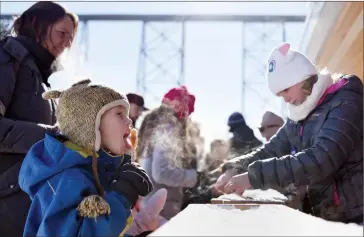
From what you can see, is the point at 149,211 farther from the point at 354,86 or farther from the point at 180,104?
the point at 180,104

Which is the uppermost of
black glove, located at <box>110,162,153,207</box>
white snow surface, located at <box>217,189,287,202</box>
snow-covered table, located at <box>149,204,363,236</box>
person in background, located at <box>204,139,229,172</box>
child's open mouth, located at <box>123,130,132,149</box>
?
snow-covered table, located at <box>149,204,363,236</box>

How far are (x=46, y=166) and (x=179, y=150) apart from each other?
74.7 inches

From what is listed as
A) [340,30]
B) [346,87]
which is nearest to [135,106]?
[340,30]

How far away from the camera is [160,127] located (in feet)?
10.5

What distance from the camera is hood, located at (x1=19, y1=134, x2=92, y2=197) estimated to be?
145 cm

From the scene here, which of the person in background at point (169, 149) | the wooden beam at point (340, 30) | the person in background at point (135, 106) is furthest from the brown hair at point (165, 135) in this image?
the wooden beam at point (340, 30)

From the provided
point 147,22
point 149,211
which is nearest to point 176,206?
point 149,211

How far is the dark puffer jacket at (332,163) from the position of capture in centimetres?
191

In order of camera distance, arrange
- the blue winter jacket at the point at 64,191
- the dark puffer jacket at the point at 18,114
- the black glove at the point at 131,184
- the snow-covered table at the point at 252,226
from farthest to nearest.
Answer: the dark puffer jacket at the point at 18,114, the black glove at the point at 131,184, the blue winter jacket at the point at 64,191, the snow-covered table at the point at 252,226

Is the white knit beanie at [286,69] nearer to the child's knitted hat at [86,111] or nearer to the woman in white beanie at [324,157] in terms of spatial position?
the woman in white beanie at [324,157]

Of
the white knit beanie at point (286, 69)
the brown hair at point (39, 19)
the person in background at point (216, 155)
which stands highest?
the brown hair at point (39, 19)

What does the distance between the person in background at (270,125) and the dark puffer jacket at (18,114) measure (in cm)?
255

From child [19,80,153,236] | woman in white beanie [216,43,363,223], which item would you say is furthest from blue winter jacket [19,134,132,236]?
woman in white beanie [216,43,363,223]

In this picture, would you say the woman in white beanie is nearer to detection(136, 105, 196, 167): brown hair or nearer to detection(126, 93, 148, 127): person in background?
detection(136, 105, 196, 167): brown hair
